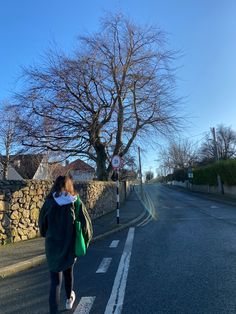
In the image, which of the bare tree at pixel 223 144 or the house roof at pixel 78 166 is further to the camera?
the bare tree at pixel 223 144

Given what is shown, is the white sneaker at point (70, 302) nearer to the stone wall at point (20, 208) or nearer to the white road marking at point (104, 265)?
the white road marking at point (104, 265)

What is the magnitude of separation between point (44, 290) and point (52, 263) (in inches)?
71.2

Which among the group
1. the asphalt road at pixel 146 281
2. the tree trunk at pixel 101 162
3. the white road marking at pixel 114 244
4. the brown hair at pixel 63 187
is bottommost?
the asphalt road at pixel 146 281

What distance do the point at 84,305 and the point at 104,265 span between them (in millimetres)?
3053

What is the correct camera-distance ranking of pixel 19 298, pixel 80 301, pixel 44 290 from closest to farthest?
pixel 80 301, pixel 19 298, pixel 44 290

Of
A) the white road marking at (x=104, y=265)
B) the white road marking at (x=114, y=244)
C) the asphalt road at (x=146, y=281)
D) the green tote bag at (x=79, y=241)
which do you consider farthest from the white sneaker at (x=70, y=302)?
the white road marking at (x=114, y=244)

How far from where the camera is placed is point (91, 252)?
10781mm

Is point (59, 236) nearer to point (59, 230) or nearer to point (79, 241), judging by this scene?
point (59, 230)

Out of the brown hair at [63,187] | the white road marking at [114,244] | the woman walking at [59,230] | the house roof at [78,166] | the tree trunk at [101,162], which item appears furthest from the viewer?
the house roof at [78,166]

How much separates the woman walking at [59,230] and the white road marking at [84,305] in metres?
0.37

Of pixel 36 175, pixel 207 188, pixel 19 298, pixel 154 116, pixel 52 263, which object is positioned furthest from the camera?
pixel 36 175

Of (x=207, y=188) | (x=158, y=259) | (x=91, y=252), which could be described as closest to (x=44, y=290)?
(x=158, y=259)

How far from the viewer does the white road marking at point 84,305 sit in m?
5.53

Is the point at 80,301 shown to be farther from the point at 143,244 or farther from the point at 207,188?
the point at 207,188
